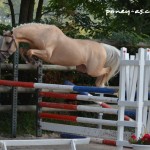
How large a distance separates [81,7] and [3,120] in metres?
3.96

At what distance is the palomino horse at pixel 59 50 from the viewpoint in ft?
29.3

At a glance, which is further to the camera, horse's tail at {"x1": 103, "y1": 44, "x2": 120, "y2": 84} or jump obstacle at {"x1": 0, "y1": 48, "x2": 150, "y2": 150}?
horse's tail at {"x1": 103, "y1": 44, "x2": 120, "y2": 84}

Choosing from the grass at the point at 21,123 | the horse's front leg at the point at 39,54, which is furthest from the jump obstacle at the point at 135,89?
the grass at the point at 21,123

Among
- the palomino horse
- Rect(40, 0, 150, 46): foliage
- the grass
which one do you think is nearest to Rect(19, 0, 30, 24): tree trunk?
Rect(40, 0, 150, 46): foliage

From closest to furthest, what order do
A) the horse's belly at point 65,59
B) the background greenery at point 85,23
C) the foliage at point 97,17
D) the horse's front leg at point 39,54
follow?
1. the horse's front leg at point 39,54
2. the horse's belly at point 65,59
3. the background greenery at point 85,23
4. the foliage at point 97,17

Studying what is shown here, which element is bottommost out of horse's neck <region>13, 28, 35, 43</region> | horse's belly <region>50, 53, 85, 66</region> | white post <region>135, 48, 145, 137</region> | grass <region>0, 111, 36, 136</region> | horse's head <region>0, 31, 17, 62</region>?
grass <region>0, 111, 36, 136</region>

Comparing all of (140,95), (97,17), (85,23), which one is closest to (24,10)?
(85,23)

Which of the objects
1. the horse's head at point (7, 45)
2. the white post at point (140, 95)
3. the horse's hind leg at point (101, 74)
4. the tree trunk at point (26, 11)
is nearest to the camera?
the white post at point (140, 95)

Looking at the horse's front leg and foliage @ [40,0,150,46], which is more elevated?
foliage @ [40,0,150,46]

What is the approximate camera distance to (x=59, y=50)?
9.23 metres

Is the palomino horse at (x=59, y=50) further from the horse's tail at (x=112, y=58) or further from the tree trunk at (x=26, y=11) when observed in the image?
the tree trunk at (x=26, y=11)

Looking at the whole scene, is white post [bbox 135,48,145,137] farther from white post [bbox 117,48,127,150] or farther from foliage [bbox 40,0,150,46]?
foliage [bbox 40,0,150,46]

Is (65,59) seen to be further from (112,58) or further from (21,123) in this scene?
(21,123)

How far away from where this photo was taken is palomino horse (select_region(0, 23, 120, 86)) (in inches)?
352
